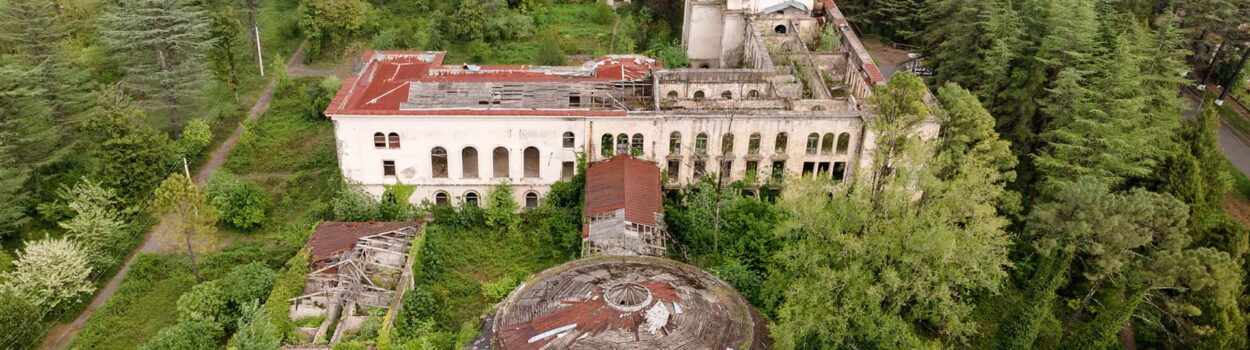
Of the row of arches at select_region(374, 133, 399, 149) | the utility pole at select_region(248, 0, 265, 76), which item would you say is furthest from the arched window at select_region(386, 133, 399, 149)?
the utility pole at select_region(248, 0, 265, 76)

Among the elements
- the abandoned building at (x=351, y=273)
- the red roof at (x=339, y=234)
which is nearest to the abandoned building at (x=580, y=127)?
the red roof at (x=339, y=234)

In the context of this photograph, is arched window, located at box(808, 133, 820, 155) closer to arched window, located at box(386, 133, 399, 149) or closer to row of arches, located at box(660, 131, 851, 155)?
row of arches, located at box(660, 131, 851, 155)

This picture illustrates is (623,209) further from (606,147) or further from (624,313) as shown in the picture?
(624,313)

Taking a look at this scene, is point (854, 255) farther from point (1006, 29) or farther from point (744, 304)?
point (1006, 29)

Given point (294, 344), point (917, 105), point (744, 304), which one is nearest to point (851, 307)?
point (744, 304)

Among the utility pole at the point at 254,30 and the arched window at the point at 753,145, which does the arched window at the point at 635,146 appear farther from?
the utility pole at the point at 254,30

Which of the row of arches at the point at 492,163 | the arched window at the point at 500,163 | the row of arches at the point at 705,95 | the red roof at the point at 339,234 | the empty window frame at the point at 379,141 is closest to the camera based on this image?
the red roof at the point at 339,234

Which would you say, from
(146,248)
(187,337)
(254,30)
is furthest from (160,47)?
(187,337)
